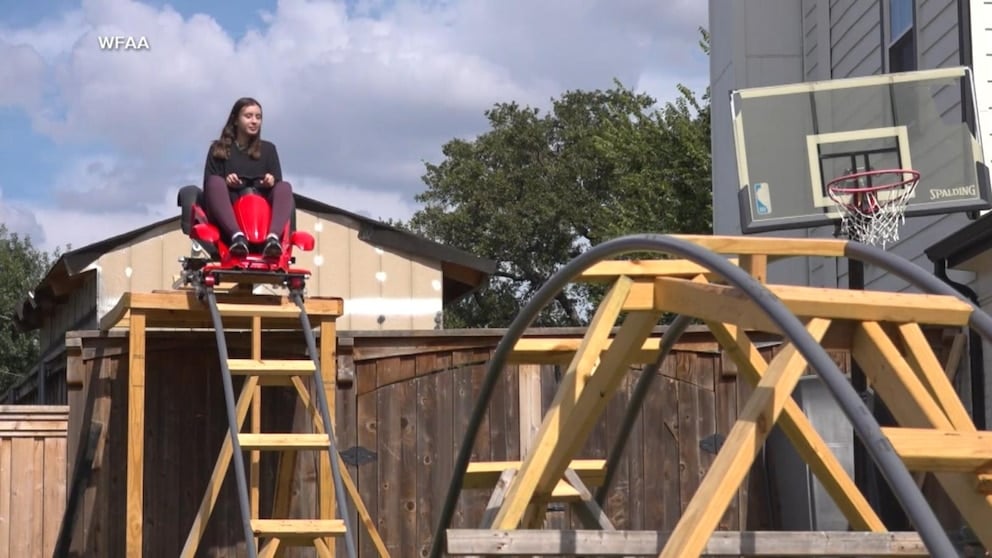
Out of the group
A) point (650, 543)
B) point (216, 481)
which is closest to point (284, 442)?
point (216, 481)

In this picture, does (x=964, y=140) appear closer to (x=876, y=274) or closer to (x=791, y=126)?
(x=791, y=126)

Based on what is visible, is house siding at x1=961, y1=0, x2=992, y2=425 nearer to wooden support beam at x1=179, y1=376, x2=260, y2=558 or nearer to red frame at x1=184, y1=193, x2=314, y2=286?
red frame at x1=184, y1=193, x2=314, y2=286

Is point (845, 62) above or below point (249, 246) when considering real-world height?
above

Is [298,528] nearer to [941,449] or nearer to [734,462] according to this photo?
[734,462]

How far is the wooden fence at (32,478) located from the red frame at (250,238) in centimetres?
151

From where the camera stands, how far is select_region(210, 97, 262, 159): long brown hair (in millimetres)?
10914

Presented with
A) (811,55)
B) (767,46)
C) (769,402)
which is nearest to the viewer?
(769,402)

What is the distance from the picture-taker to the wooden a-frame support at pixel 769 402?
179 inches

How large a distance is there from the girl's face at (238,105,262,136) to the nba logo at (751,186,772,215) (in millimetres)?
3733

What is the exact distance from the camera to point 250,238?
10758 millimetres

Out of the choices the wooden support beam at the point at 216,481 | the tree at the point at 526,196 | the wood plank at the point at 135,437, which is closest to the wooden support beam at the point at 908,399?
the wooden support beam at the point at 216,481

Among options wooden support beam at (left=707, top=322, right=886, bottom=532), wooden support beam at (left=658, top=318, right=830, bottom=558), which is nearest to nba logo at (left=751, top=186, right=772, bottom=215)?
wooden support beam at (left=707, top=322, right=886, bottom=532)

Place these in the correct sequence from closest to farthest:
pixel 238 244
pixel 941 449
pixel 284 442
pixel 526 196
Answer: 1. pixel 941 449
2. pixel 284 442
3. pixel 238 244
4. pixel 526 196

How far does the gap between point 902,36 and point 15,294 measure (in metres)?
37.1
